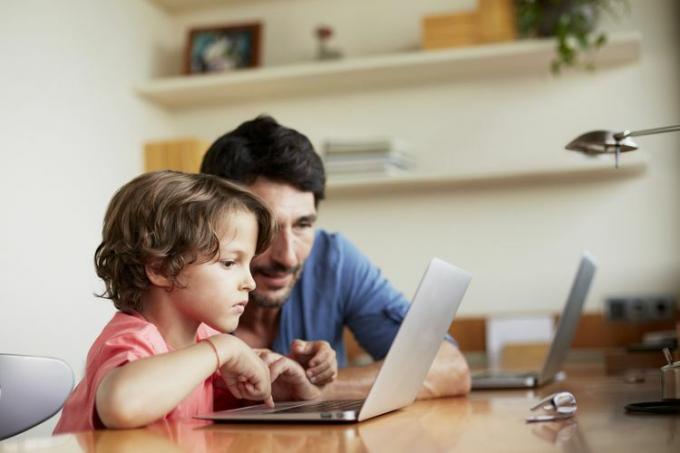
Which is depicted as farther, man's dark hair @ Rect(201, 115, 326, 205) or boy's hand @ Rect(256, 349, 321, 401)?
man's dark hair @ Rect(201, 115, 326, 205)

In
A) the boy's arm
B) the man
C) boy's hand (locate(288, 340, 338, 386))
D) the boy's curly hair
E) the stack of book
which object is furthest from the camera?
the stack of book

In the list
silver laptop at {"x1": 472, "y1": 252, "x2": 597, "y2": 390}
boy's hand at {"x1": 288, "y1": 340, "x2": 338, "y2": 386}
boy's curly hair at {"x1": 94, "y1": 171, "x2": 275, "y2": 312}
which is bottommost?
silver laptop at {"x1": 472, "y1": 252, "x2": 597, "y2": 390}

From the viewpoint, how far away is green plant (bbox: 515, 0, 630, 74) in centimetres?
318

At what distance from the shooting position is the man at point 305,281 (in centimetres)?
184

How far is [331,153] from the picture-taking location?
11.1 feet

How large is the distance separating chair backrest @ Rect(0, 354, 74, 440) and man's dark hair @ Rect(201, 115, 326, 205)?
0.91 metres

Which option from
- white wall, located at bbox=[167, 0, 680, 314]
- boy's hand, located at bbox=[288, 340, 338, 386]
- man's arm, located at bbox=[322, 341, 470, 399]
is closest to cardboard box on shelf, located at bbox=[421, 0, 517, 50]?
white wall, located at bbox=[167, 0, 680, 314]

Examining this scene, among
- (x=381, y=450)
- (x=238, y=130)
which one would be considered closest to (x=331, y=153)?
(x=238, y=130)

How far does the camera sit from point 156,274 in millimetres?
1429

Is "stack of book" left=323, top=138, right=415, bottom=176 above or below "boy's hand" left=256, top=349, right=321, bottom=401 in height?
above

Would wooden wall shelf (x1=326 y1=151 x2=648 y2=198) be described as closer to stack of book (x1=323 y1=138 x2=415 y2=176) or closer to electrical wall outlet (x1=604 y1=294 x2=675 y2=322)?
stack of book (x1=323 y1=138 x2=415 y2=176)

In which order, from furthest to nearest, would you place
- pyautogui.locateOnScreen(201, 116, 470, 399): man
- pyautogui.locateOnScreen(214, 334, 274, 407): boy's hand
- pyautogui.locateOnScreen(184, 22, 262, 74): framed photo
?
pyautogui.locateOnScreen(184, 22, 262, 74): framed photo < pyautogui.locateOnScreen(201, 116, 470, 399): man < pyautogui.locateOnScreen(214, 334, 274, 407): boy's hand

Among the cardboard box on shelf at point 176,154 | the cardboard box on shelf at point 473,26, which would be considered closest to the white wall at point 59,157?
the cardboard box on shelf at point 176,154

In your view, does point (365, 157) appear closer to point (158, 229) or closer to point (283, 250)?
point (283, 250)
